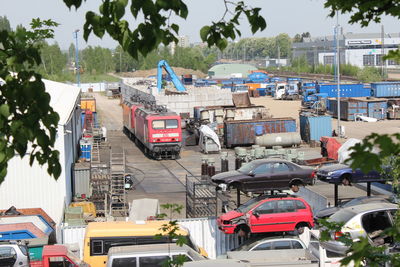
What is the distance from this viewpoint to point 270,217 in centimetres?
1848

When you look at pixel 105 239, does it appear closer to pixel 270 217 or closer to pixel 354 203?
pixel 270 217

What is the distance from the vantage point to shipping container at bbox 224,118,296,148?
4344cm

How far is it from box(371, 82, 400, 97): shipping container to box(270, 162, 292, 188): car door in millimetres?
45853

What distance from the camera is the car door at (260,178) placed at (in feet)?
84.8

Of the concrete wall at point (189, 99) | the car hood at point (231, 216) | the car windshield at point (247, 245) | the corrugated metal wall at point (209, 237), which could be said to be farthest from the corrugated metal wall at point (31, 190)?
the concrete wall at point (189, 99)

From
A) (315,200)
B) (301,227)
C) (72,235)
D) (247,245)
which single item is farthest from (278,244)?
(315,200)

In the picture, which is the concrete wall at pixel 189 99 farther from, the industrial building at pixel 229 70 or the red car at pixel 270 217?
the industrial building at pixel 229 70

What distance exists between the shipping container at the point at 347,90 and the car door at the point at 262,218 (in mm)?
54049

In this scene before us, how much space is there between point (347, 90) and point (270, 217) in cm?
5513

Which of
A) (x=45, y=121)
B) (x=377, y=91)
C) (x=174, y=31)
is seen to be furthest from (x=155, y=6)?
(x=377, y=91)

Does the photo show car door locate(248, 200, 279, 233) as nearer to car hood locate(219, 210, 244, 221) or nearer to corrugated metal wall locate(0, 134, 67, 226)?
car hood locate(219, 210, 244, 221)

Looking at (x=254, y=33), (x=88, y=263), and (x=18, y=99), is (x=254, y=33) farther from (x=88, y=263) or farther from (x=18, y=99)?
(x=88, y=263)

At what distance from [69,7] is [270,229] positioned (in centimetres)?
1383

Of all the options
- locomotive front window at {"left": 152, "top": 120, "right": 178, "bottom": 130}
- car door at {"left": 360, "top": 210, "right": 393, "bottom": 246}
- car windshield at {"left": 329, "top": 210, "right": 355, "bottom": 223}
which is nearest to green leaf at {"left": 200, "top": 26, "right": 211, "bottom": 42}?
car windshield at {"left": 329, "top": 210, "right": 355, "bottom": 223}
